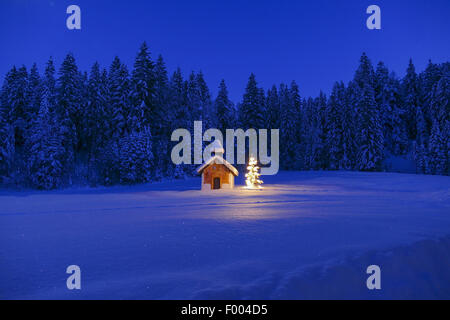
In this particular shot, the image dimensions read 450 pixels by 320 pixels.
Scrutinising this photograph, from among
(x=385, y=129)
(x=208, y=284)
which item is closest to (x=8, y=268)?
(x=208, y=284)

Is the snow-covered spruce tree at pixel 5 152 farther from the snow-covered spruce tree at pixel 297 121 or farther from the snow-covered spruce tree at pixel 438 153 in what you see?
the snow-covered spruce tree at pixel 438 153

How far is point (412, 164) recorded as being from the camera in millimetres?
43438

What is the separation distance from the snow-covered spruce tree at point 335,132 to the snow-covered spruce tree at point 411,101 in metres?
14.6

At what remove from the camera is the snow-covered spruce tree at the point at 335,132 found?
143ft

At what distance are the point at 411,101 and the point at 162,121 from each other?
44.4 meters

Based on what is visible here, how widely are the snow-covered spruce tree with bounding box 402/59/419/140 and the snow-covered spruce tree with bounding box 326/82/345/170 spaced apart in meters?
14.6

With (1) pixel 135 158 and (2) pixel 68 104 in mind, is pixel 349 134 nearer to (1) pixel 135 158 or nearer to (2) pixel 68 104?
(1) pixel 135 158

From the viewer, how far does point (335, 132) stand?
43.5 m

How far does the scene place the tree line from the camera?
2859 cm

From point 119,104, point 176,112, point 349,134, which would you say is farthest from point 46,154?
point 349,134

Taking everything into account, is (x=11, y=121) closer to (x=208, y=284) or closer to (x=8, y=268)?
(x=8, y=268)

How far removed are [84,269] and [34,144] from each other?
1124 inches

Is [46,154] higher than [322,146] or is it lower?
lower

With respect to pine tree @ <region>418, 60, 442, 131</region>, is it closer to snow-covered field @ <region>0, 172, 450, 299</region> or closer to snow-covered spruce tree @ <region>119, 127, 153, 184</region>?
snow-covered spruce tree @ <region>119, 127, 153, 184</region>
